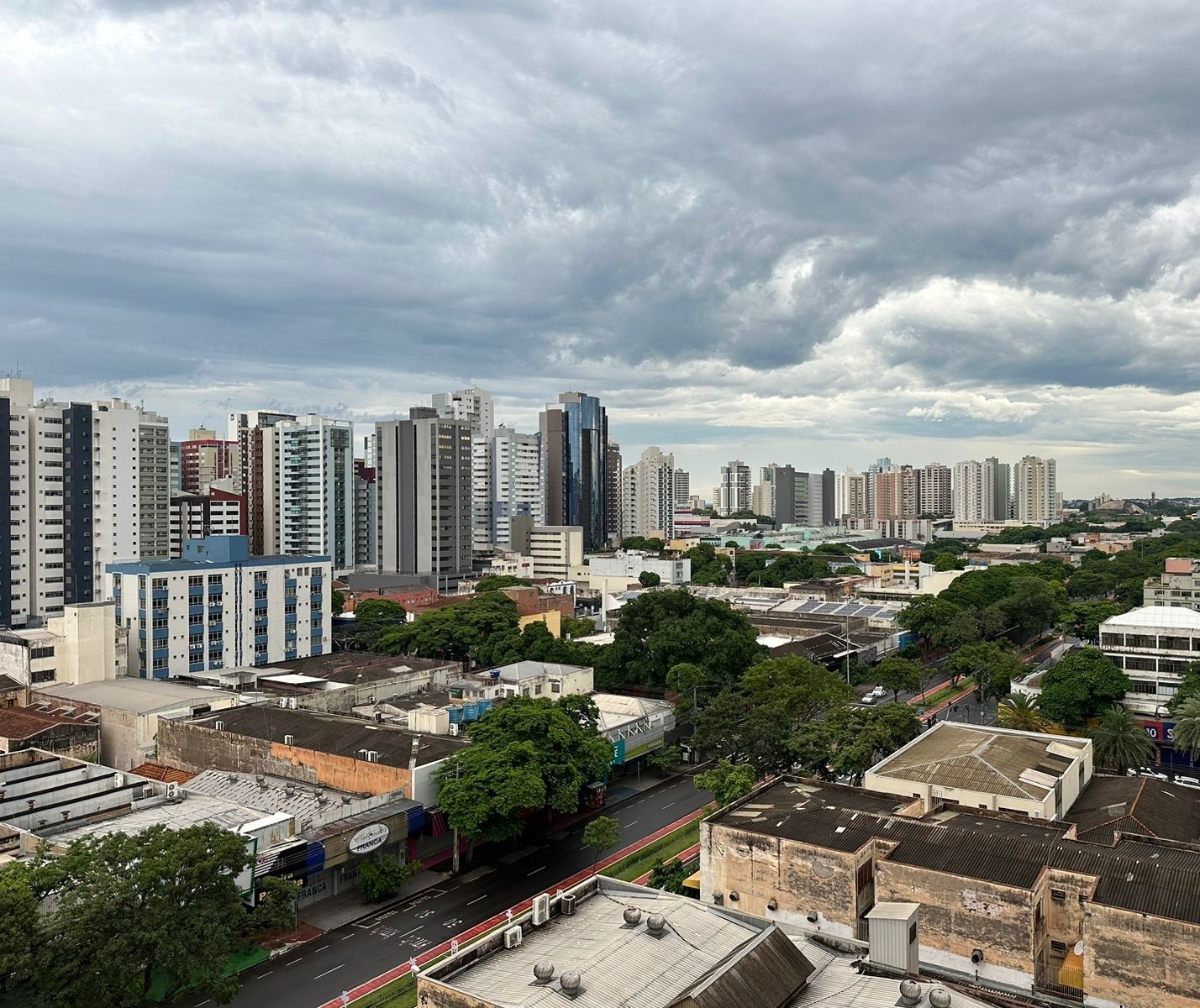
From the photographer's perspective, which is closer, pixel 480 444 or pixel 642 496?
pixel 480 444

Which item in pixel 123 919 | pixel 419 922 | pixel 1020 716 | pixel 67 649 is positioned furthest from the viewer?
pixel 67 649

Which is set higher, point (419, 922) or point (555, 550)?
point (555, 550)

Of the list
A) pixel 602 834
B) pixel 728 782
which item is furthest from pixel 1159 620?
pixel 602 834

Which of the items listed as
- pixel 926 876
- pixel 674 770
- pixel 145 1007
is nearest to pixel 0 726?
pixel 145 1007

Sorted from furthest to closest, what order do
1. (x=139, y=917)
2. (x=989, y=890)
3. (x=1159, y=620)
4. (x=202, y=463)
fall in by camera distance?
(x=202, y=463) → (x=1159, y=620) → (x=989, y=890) → (x=139, y=917)

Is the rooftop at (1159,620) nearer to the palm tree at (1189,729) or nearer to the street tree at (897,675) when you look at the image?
the palm tree at (1189,729)

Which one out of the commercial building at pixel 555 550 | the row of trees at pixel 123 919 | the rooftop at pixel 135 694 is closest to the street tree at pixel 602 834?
the row of trees at pixel 123 919

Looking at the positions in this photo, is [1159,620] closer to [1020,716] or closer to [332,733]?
[1020,716]
